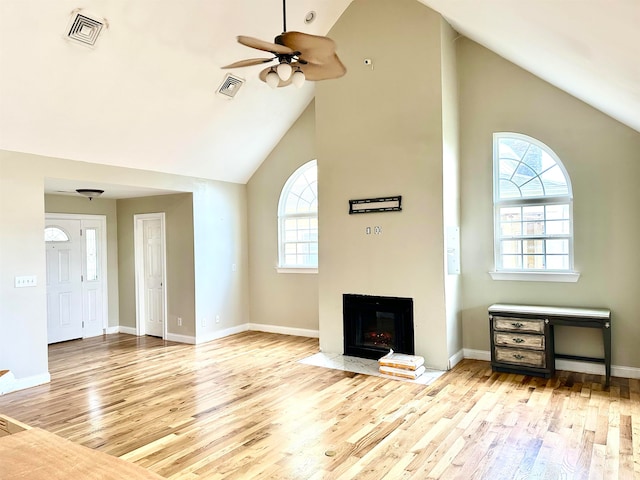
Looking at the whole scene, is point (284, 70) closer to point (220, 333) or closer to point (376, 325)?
point (376, 325)

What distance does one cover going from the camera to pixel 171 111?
5.29 meters

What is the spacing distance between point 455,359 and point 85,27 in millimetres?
5032

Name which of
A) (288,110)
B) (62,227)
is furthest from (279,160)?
(62,227)

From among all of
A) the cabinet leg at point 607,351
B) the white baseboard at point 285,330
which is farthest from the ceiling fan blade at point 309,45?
the white baseboard at point 285,330

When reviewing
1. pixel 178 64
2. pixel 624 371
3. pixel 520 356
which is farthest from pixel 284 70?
pixel 624 371

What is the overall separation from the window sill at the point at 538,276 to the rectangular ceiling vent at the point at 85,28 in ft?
15.7

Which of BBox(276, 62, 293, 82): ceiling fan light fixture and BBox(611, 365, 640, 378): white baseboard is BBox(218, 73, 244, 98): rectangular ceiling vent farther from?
BBox(611, 365, 640, 378): white baseboard

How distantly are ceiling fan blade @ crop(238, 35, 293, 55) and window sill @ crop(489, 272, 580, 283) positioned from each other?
3620 millimetres

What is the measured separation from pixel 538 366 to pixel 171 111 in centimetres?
493

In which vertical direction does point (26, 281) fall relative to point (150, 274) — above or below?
above

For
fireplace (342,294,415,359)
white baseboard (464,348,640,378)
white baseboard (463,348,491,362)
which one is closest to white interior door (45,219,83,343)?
fireplace (342,294,415,359)

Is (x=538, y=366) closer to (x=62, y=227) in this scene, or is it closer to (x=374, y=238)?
(x=374, y=238)

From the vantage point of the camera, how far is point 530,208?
5246 mm

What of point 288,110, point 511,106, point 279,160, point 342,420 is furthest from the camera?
point 279,160
